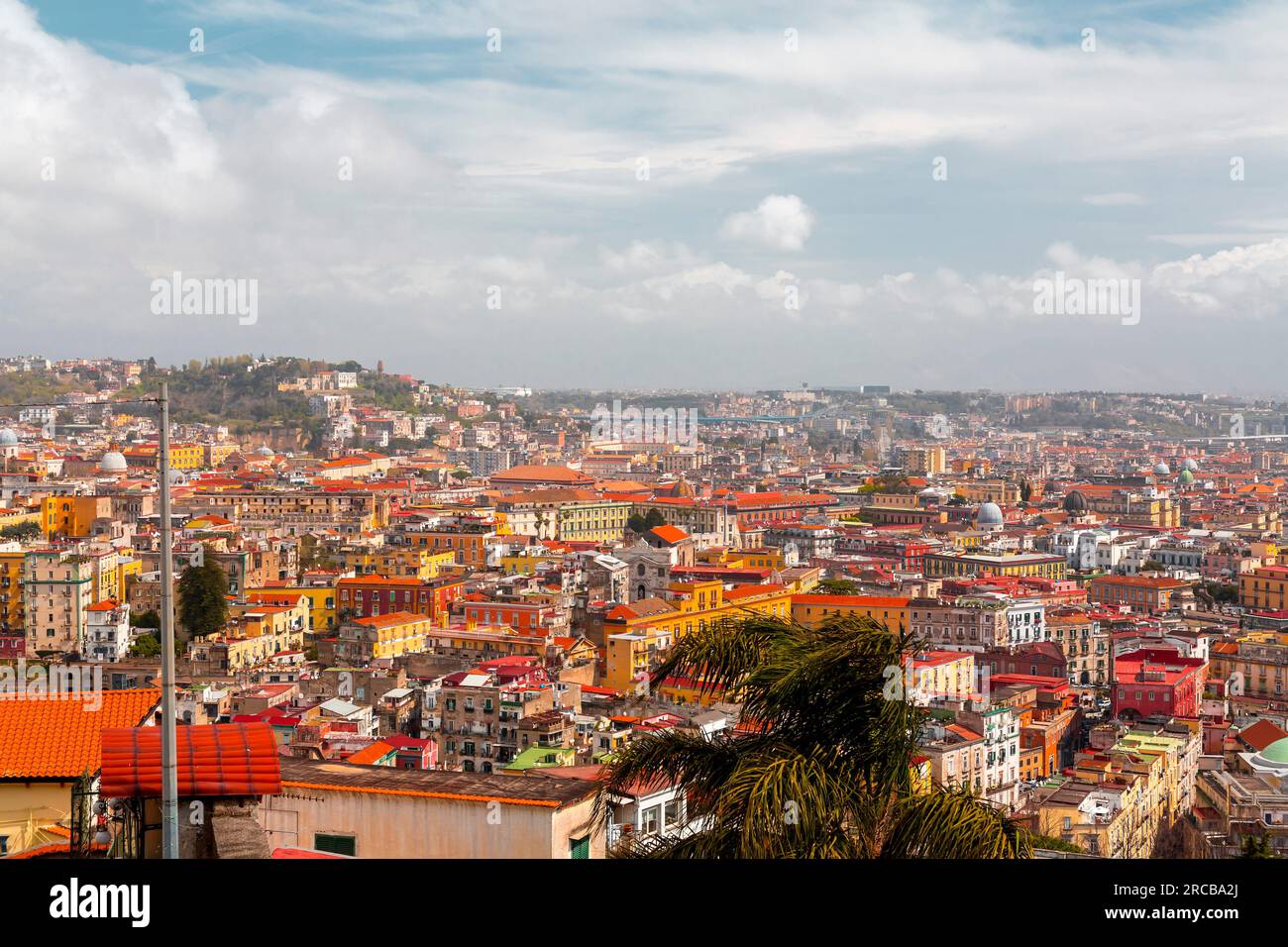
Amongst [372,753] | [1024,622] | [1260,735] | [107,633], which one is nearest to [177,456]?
[107,633]

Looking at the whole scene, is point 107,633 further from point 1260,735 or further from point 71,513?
point 71,513

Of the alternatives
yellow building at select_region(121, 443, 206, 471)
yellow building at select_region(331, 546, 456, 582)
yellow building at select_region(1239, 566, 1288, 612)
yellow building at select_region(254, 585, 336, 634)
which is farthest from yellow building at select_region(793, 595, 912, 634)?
yellow building at select_region(121, 443, 206, 471)

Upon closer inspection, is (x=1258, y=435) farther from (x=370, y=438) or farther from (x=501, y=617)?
(x=501, y=617)

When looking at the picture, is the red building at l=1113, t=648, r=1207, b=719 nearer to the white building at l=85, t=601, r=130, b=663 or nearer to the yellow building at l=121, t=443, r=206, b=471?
the white building at l=85, t=601, r=130, b=663

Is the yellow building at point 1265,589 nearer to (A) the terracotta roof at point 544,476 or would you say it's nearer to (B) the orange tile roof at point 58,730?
(A) the terracotta roof at point 544,476
